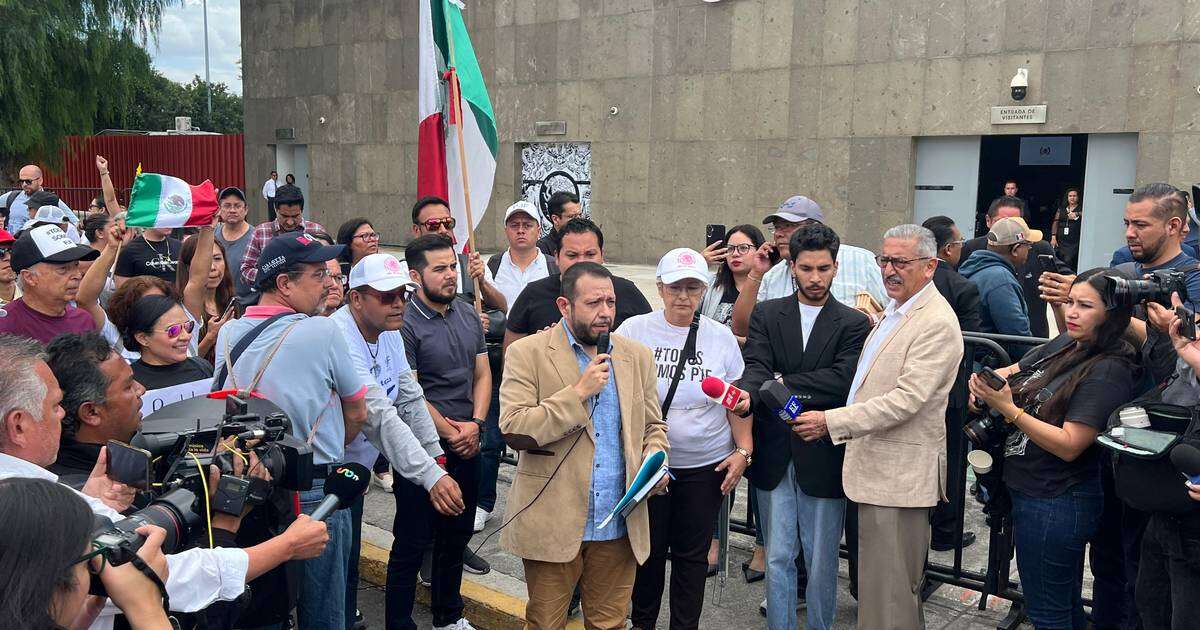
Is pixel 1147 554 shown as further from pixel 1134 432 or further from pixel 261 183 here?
pixel 261 183

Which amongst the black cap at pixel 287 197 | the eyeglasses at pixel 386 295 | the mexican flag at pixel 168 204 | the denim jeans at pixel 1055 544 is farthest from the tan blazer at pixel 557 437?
the black cap at pixel 287 197

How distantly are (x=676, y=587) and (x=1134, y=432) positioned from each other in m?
2.07

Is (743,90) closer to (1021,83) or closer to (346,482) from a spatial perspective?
(1021,83)

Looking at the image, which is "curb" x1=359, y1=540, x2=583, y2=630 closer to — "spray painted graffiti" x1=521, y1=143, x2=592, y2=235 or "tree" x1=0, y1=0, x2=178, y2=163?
"spray painted graffiti" x1=521, y1=143, x2=592, y2=235

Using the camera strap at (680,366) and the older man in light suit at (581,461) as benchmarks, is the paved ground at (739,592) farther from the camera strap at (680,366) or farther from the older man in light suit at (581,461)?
the camera strap at (680,366)

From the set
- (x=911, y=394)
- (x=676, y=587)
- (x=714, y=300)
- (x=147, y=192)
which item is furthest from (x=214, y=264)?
(x=911, y=394)

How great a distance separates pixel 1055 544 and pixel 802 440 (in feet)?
3.76

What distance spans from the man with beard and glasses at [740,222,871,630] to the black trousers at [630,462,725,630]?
321 millimetres

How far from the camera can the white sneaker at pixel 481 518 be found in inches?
235

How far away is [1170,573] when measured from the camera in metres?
3.60

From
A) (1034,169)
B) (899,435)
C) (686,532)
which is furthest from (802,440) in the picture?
(1034,169)

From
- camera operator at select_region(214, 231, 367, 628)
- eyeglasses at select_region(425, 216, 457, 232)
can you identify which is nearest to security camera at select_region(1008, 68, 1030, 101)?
eyeglasses at select_region(425, 216, 457, 232)

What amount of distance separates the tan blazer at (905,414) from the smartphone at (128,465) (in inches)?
108

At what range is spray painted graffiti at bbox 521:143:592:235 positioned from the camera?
20.2 meters
